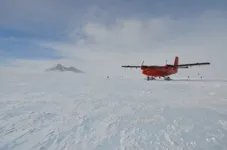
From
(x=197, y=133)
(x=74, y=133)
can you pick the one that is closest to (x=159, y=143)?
(x=197, y=133)

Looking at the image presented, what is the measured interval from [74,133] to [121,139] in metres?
1.48

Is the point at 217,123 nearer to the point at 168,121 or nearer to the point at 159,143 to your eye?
the point at 168,121

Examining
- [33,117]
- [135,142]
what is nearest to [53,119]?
[33,117]

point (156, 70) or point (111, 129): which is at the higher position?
point (156, 70)

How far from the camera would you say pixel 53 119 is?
6.39m

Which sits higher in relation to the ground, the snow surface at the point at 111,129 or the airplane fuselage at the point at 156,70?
the airplane fuselage at the point at 156,70

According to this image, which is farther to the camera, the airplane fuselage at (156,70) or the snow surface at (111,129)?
the airplane fuselage at (156,70)

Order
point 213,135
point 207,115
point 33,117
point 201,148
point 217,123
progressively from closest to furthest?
point 201,148
point 213,135
point 217,123
point 33,117
point 207,115

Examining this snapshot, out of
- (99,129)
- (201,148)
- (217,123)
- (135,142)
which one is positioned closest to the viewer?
(201,148)

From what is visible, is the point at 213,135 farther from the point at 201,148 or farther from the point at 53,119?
the point at 53,119

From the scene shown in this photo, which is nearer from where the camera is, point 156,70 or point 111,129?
point 111,129

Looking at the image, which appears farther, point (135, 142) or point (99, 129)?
point (99, 129)

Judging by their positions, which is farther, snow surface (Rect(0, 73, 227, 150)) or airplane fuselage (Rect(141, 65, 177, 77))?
airplane fuselage (Rect(141, 65, 177, 77))

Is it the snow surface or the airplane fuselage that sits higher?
the airplane fuselage
